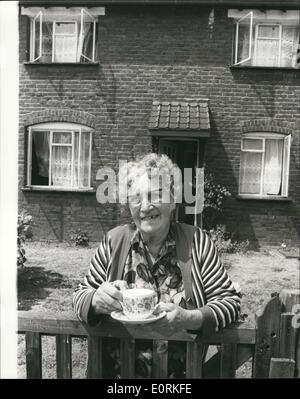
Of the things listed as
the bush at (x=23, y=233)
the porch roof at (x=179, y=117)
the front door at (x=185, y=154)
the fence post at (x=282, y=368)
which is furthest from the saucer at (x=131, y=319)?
the porch roof at (x=179, y=117)

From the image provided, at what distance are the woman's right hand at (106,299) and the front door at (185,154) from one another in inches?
18.7

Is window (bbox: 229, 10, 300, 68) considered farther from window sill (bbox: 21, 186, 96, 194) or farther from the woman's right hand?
the woman's right hand

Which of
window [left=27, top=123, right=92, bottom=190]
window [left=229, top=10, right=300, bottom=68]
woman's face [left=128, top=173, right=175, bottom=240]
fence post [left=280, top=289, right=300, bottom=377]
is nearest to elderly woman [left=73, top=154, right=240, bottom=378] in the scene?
woman's face [left=128, top=173, right=175, bottom=240]

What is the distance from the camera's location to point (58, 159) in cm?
168

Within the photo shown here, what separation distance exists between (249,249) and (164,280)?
79cm

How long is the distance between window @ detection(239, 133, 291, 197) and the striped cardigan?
2.24 ft

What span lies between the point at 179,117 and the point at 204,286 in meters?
0.83

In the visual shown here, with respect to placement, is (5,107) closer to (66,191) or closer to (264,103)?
(66,191)

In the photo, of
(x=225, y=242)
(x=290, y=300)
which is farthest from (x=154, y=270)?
(x=225, y=242)

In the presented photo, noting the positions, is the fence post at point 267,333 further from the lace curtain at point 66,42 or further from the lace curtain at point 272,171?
the lace curtain at point 66,42

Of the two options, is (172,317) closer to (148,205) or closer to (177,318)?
(177,318)

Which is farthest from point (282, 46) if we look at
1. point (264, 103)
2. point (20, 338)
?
point (20, 338)

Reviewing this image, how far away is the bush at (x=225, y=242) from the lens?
66.3 inches
